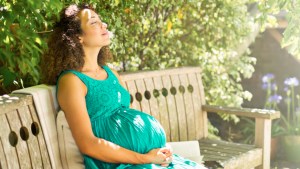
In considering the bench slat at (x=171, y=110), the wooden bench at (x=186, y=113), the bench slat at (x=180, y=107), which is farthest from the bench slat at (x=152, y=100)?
the bench slat at (x=180, y=107)

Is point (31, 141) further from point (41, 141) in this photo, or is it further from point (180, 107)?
point (180, 107)

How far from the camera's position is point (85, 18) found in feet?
10.2

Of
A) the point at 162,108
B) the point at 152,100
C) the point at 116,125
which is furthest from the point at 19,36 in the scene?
the point at 162,108

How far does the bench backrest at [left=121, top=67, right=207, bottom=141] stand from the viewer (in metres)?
4.00

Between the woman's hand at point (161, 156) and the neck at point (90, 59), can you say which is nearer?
the woman's hand at point (161, 156)

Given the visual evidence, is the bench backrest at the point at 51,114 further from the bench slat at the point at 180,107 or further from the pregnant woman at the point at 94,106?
the pregnant woman at the point at 94,106

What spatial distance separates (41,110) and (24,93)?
131 millimetres

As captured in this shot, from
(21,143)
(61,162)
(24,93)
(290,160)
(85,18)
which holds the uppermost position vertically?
(85,18)

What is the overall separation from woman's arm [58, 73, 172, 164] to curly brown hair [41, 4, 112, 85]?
0.12m

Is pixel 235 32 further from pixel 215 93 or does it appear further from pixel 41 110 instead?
pixel 41 110

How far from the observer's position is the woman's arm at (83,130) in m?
2.82

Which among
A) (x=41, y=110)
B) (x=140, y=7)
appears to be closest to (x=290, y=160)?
(x=140, y=7)

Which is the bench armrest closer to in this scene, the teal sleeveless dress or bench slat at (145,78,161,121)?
bench slat at (145,78,161,121)

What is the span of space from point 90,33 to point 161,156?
0.83 m
